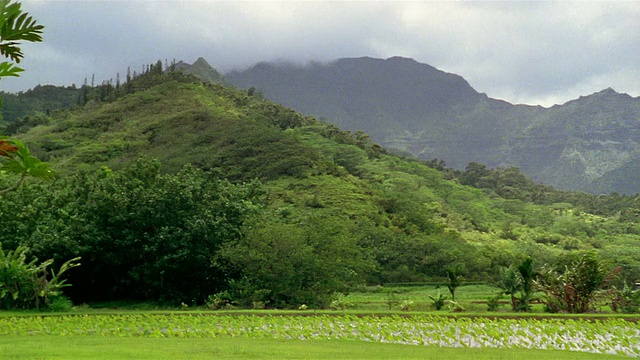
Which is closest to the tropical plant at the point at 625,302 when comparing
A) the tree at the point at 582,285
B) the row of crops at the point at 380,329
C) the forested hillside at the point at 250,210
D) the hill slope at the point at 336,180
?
the tree at the point at 582,285

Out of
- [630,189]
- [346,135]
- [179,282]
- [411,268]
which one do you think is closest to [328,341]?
[179,282]

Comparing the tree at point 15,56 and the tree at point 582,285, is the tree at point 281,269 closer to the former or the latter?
the tree at point 582,285

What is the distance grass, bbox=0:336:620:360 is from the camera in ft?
30.8

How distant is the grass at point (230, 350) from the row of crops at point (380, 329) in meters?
1.39

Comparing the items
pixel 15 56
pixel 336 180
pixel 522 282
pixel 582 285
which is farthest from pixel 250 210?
pixel 336 180

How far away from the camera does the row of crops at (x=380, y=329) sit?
13211 mm

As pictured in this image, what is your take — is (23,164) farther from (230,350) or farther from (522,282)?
(522,282)

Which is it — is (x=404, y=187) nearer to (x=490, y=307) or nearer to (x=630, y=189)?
(x=490, y=307)

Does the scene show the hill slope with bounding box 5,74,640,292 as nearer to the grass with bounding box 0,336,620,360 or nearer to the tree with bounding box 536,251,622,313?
the tree with bounding box 536,251,622,313

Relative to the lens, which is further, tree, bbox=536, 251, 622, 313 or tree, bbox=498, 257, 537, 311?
tree, bbox=498, 257, 537, 311

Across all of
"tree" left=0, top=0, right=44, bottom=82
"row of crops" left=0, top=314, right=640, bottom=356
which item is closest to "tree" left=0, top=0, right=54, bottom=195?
"tree" left=0, top=0, right=44, bottom=82

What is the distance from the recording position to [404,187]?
79.0 metres

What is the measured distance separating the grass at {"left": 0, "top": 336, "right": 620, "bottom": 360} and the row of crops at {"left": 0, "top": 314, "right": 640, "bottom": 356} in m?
1.39

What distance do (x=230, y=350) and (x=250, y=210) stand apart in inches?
706
